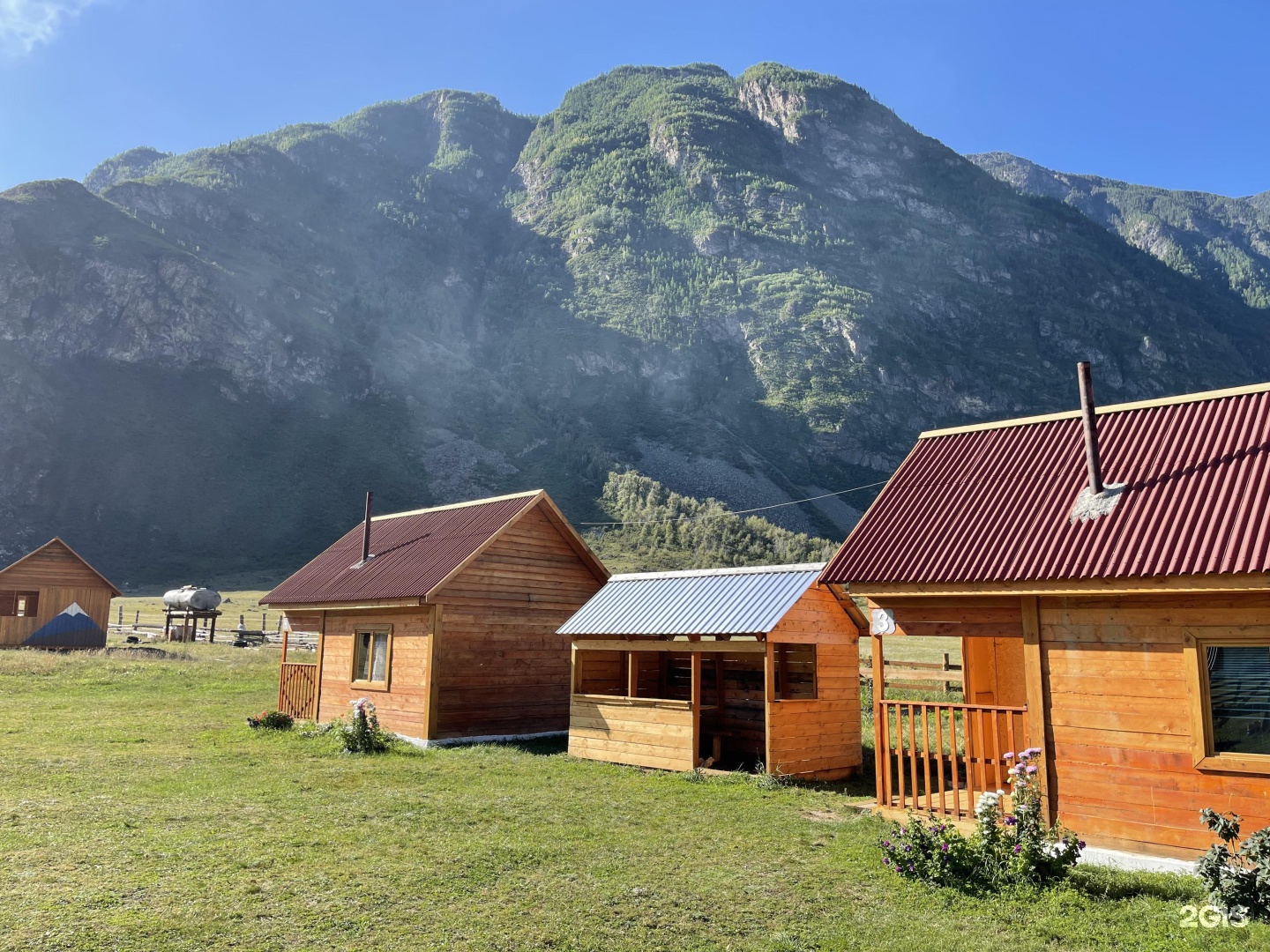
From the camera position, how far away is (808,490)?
156 metres

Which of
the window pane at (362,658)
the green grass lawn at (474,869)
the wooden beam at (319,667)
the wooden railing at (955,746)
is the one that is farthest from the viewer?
the wooden beam at (319,667)

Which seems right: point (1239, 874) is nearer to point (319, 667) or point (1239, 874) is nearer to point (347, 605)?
point (347, 605)

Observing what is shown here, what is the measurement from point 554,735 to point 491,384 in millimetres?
156191

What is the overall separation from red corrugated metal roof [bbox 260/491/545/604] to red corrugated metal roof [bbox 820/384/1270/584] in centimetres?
1049

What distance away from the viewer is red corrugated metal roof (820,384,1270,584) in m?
9.48

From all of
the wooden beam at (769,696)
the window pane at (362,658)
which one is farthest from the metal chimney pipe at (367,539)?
the wooden beam at (769,696)

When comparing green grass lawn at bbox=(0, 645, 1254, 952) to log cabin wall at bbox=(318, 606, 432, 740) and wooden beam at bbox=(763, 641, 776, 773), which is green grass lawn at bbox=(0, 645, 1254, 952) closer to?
wooden beam at bbox=(763, 641, 776, 773)

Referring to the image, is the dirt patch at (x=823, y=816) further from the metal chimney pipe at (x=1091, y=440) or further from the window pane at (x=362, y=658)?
the window pane at (x=362, y=658)

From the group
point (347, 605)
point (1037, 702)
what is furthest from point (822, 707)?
point (347, 605)

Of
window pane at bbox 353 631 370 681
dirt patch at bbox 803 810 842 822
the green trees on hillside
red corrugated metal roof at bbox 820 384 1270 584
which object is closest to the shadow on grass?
red corrugated metal roof at bbox 820 384 1270 584

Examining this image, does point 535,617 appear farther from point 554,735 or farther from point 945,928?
point 945,928

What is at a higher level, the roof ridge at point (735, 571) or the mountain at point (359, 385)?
the mountain at point (359, 385)

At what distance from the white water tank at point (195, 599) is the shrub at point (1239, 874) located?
53.7 meters

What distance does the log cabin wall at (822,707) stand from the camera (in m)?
15.1
